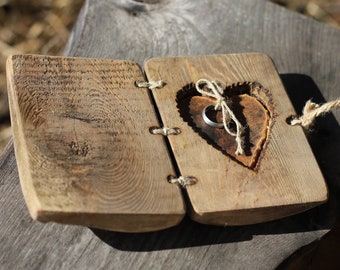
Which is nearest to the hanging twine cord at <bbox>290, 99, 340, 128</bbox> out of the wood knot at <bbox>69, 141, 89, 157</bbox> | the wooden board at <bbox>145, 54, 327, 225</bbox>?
the wooden board at <bbox>145, 54, 327, 225</bbox>

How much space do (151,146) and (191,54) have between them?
1.89ft

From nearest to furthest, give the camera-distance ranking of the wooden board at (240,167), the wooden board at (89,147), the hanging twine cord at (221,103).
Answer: the wooden board at (89,147)
the wooden board at (240,167)
the hanging twine cord at (221,103)

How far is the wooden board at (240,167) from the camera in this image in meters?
1.43

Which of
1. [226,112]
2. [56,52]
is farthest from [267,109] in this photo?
[56,52]

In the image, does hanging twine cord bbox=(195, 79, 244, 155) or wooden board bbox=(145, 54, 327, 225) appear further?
hanging twine cord bbox=(195, 79, 244, 155)

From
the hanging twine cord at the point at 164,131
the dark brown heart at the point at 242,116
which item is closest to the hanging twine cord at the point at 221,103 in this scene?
the dark brown heart at the point at 242,116

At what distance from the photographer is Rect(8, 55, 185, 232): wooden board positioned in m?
1.33

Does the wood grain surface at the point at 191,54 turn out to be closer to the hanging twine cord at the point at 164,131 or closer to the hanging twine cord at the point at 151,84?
the hanging twine cord at the point at 164,131

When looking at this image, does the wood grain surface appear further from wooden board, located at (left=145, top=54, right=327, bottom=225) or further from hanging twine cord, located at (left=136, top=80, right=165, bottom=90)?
hanging twine cord, located at (left=136, top=80, right=165, bottom=90)

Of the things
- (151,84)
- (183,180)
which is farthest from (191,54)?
(183,180)

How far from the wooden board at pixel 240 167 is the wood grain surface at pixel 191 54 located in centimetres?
9

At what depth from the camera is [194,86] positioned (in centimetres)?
166

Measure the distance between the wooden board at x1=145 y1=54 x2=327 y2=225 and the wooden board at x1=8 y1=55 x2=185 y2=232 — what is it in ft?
0.16

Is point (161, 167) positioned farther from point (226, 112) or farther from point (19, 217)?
point (19, 217)
